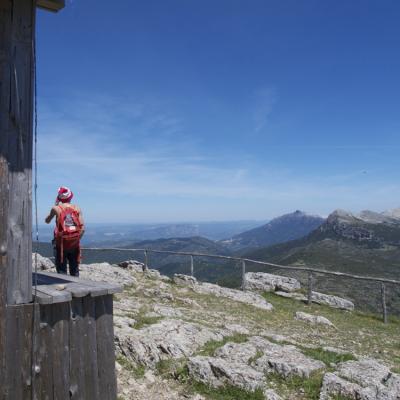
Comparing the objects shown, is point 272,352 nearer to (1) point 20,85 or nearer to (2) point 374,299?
(1) point 20,85

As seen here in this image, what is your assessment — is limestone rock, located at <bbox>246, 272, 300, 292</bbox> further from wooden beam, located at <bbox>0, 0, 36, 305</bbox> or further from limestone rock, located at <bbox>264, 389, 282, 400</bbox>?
wooden beam, located at <bbox>0, 0, 36, 305</bbox>

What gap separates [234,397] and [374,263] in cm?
13168

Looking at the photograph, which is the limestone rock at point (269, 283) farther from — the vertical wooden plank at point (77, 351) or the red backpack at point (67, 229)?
the vertical wooden plank at point (77, 351)

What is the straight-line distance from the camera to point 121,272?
17562mm

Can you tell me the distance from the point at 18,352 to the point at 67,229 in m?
4.56

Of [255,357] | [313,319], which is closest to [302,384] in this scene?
[255,357]

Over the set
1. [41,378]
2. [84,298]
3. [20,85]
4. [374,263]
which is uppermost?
[20,85]

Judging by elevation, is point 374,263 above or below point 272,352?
below

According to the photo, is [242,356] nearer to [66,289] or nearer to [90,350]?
[90,350]

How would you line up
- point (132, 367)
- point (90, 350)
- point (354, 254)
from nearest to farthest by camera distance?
point (90, 350)
point (132, 367)
point (354, 254)

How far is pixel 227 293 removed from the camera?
1658 cm

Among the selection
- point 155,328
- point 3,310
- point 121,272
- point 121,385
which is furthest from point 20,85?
point 121,272

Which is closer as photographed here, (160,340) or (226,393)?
(226,393)

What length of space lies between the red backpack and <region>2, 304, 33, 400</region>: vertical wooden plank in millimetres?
4357
